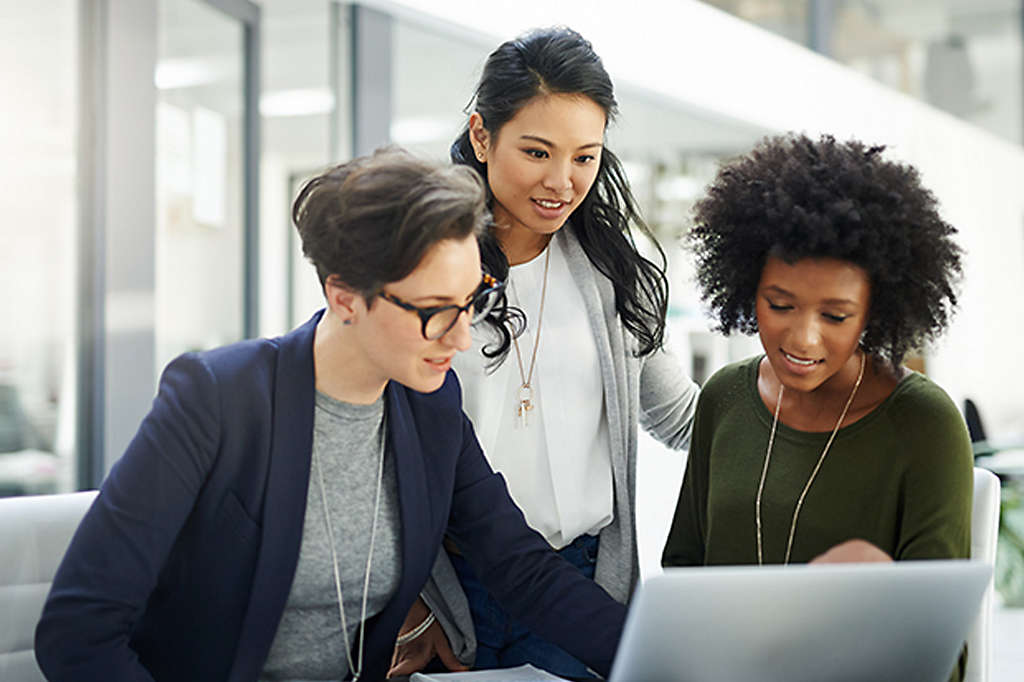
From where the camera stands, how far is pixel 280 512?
1412 millimetres

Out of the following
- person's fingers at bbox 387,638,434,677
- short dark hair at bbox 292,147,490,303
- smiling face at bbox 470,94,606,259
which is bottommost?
person's fingers at bbox 387,638,434,677

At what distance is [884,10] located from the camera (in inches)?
289

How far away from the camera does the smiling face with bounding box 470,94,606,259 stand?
1.67 metres

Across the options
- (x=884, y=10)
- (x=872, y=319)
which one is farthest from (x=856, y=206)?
(x=884, y=10)

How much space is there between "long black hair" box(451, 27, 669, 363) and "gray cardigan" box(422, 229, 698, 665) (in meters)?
0.03

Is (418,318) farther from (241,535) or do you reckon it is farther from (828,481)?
(828,481)

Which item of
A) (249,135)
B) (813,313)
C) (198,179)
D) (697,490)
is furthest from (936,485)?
(249,135)

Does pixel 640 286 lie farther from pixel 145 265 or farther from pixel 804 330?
pixel 145 265

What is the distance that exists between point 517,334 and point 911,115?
5797 mm

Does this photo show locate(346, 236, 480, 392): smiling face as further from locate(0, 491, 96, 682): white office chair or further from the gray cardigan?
locate(0, 491, 96, 682): white office chair

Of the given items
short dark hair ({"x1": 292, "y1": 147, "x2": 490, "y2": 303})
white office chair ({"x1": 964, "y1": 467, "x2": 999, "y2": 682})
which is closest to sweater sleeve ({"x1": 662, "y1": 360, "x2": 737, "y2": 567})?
white office chair ({"x1": 964, "y1": 467, "x2": 999, "y2": 682})

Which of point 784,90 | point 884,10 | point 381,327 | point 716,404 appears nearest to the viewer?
point 381,327

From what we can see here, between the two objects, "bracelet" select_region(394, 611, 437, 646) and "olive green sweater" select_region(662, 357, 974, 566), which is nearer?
"olive green sweater" select_region(662, 357, 974, 566)

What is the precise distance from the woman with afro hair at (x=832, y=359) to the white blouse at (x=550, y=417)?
25 centimetres
